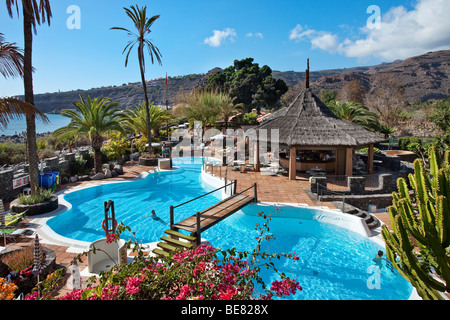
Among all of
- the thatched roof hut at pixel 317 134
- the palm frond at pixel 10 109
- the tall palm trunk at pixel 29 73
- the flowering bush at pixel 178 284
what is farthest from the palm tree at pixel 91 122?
the flowering bush at pixel 178 284

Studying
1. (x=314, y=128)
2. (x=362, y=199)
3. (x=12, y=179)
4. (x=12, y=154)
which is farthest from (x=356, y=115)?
(x=12, y=154)

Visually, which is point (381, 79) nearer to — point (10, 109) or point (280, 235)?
point (280, 235)

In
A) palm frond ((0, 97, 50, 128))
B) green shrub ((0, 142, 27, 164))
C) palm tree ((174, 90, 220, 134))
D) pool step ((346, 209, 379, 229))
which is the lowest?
pool step ((346, 209, 379, 229))

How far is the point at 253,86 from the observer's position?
54625 millimetres

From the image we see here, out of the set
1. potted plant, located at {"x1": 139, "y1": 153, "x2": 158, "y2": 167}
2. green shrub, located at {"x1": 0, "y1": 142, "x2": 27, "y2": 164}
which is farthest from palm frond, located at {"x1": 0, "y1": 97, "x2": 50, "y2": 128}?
green shrub, located at {"x1": 0, "y1": 142, "x2": 27, "y2": 164}

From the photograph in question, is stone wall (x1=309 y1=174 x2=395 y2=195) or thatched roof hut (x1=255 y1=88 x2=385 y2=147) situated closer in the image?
stone wall (x1=309 y1=174 x2=395 y2=195)

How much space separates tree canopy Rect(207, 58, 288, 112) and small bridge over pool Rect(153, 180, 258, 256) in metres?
40.1

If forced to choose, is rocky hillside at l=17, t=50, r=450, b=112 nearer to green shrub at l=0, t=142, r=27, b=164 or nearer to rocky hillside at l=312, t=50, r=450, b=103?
rocky hillside at l=312, t=50, r=450, b=103

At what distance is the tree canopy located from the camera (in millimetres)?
51281

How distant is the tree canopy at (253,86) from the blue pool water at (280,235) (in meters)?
37.8

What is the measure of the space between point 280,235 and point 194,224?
350cm

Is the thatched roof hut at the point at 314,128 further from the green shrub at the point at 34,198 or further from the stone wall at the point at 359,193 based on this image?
the green shrub at the point at 34,198

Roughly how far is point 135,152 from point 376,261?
21.1 metres
